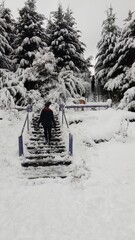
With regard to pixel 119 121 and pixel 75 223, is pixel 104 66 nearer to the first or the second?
pixel 119 121

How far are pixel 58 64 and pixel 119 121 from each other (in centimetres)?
1268

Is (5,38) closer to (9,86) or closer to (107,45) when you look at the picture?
(9,86)

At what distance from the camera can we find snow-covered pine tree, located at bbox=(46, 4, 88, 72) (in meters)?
23.2

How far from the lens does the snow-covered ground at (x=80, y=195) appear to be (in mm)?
5656

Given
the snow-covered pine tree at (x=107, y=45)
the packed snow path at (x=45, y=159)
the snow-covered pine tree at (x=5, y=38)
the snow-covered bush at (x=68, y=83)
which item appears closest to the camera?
the packed snow path at (x=45, y=159)

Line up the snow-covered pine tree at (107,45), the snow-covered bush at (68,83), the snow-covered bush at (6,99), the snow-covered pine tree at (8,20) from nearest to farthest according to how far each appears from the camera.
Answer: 1. the snow-covered bush at (6,99)
2. the snow-covered bush at (68,83)
3. the snow-covered pine tree at (8,20)
4. the snow-covered pine tree at (107,45)

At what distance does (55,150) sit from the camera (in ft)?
34.9

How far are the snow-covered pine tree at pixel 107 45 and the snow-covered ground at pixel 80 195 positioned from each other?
18.2 metres

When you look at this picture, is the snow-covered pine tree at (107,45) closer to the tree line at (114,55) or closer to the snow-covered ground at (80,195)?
the tree line at (114,55)

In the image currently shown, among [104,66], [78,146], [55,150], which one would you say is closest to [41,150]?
[55,150]

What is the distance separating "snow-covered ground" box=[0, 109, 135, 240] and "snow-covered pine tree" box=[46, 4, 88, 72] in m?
13.0

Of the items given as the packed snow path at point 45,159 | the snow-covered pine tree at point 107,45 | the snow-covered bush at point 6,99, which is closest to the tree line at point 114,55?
the snow-covered pine tree at point 107,45

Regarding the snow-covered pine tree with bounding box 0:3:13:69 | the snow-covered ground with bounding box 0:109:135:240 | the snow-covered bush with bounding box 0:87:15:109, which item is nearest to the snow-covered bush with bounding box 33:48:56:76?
the snow-covered pine tree with bounding box 0:3:13:69

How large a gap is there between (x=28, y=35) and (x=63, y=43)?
3404 millimetres
